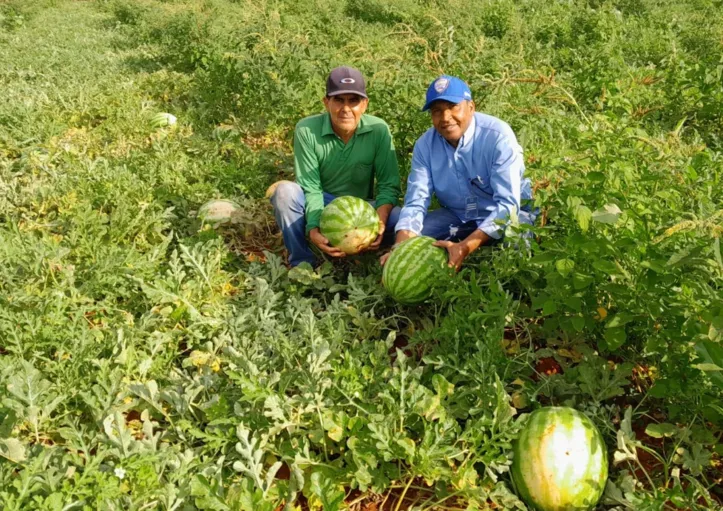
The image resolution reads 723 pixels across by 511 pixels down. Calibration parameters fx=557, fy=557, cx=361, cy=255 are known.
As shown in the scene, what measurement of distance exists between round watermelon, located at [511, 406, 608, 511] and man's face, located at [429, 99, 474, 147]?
5.75 ft

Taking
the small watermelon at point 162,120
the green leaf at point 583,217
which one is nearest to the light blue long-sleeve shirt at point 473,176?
the green leaf at point 583,217

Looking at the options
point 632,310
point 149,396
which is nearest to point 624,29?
point 632,310

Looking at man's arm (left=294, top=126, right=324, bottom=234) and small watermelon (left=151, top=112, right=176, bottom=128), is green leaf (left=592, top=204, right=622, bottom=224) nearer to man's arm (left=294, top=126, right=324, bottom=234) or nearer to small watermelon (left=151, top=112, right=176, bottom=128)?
man's arm (left=294, top=126, right=324, bottom=234)

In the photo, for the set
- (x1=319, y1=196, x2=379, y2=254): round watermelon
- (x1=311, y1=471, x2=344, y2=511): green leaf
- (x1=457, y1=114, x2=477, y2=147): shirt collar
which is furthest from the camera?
(x1=319, y1=196, x2=379, y2=254): round watermelon

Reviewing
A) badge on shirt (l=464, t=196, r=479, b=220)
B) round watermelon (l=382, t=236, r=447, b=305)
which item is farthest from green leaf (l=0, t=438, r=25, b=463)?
badge on shirt (l=464, t=196, r=479, b=220)

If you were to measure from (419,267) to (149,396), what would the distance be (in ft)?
5.00

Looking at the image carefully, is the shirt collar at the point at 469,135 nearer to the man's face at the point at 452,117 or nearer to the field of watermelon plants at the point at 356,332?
the man's face at the point at 452,117

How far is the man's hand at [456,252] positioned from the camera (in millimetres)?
3158

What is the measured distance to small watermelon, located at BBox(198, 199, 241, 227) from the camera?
166 inches

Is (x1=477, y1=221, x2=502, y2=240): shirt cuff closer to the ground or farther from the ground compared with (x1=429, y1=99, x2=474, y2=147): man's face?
closer to the ground

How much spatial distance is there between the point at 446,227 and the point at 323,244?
33.4 inches

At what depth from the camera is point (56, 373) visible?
114 inches

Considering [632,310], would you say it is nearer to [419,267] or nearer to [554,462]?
[554,462]

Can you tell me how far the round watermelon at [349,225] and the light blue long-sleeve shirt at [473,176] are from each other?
225 mm
